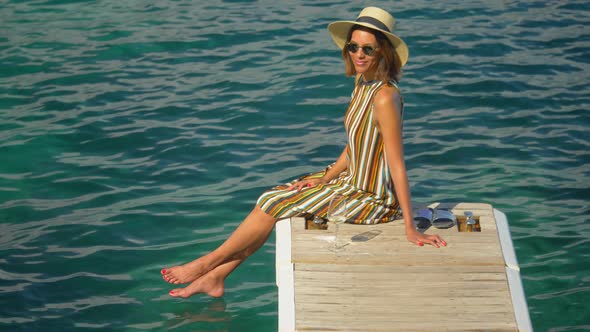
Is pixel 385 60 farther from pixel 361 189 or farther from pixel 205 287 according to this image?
pixel 205 287

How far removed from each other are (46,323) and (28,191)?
2.65 metres

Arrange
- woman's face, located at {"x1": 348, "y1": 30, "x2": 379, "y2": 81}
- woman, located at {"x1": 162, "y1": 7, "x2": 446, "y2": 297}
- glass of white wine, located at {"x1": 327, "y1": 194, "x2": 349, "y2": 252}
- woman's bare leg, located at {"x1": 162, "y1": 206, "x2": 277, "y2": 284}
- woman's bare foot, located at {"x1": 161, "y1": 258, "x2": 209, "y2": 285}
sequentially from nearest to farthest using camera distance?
glass of white wine, located at {"x1": 327, "y1": 194, "x2": 349, "y2": 252}, woman, located at {"x1": 162, "y1": 7, "x2": 446, "y2": 297}, woman's face, located at {"x1": 348, "y1": 30, "x2": 379, "y2": 81}, woman's bare leg, located at {"x1": 162, "y1": 206, "x2": 277, "y2": 284}, woman's bare foot, located at {"x1": 161, "y1": 258, "x2": 209, "y2": 285}

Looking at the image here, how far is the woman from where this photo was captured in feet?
22.5

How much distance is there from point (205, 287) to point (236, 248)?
0.56 m

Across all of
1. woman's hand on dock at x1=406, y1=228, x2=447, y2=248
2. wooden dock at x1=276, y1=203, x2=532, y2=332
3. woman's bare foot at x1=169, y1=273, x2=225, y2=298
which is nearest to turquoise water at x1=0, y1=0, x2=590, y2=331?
woman's bare foot at x1=169, y1=273, x2=225, y2=298

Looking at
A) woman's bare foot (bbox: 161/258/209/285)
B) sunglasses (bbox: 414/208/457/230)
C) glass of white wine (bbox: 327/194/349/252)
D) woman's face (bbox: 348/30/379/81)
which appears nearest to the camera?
glass of white wine (bbox: 327/194/349/252)

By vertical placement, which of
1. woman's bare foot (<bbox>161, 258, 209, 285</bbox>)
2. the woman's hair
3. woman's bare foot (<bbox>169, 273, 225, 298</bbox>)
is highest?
the woman's hair

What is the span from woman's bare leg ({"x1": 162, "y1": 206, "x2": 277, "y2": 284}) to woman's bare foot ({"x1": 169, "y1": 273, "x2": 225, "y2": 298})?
4 centimetres

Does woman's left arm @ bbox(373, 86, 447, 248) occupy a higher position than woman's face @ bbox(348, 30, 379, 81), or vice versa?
woman's face @ bbox(348, 30, 379, 81)

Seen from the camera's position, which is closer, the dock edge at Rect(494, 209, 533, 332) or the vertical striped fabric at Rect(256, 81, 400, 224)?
the dock edge at Rect(494, 209, 533, 332)

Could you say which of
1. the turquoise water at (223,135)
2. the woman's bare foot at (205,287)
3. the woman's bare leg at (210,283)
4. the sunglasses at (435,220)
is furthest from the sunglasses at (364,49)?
the turquoise water at (223,135)

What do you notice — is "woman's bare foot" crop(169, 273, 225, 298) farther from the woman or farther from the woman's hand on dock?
the woman's hand on dock

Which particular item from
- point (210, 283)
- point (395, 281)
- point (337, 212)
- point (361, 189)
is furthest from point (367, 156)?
point (210, 283)

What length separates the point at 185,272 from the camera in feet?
25.6
